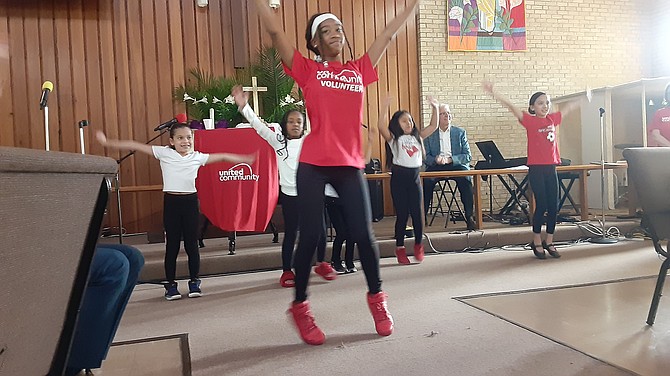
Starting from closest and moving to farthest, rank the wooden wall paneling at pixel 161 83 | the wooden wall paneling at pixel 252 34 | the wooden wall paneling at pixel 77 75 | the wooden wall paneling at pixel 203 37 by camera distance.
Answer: the wooden wall paneling at pixel 77 75
the wooden wall paneling at pixel 161 83
the wooden wall paneling at pixel 203 37
the wooden wall paneling at pixel 252 34

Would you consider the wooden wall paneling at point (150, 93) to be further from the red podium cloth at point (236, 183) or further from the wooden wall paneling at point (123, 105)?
the red podium cloth at point (236, 183)

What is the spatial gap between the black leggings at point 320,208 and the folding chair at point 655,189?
A: 1198 millimetres

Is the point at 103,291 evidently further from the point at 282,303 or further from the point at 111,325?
the point at 282,303

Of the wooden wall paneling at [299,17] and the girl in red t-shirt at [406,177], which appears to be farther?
the wooden wall paneling at [299,17]

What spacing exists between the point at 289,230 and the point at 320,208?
1.30m

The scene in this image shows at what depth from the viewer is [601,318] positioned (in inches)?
100

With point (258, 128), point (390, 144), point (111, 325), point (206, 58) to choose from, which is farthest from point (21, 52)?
point (111, 325)

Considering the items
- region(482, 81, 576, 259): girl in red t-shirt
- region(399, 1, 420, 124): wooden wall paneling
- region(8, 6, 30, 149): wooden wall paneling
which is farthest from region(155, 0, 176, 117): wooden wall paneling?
region(482, 81, 576, 259): girl in red t-shirt

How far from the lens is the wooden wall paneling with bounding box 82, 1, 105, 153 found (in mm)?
6254

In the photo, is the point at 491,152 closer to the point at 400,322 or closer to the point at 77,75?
the point at 400,322

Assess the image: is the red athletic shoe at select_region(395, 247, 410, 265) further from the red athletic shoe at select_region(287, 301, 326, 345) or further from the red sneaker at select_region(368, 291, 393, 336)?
the red athletic shoe at select_region(287, 301, 326, 345)

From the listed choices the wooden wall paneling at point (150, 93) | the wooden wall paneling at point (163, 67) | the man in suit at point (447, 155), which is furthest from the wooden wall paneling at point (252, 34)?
the man in suit at point (447, 155)

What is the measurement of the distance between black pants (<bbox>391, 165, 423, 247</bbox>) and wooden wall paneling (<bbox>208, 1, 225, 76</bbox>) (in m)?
3.23

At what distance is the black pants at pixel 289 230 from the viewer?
12.0 ft
